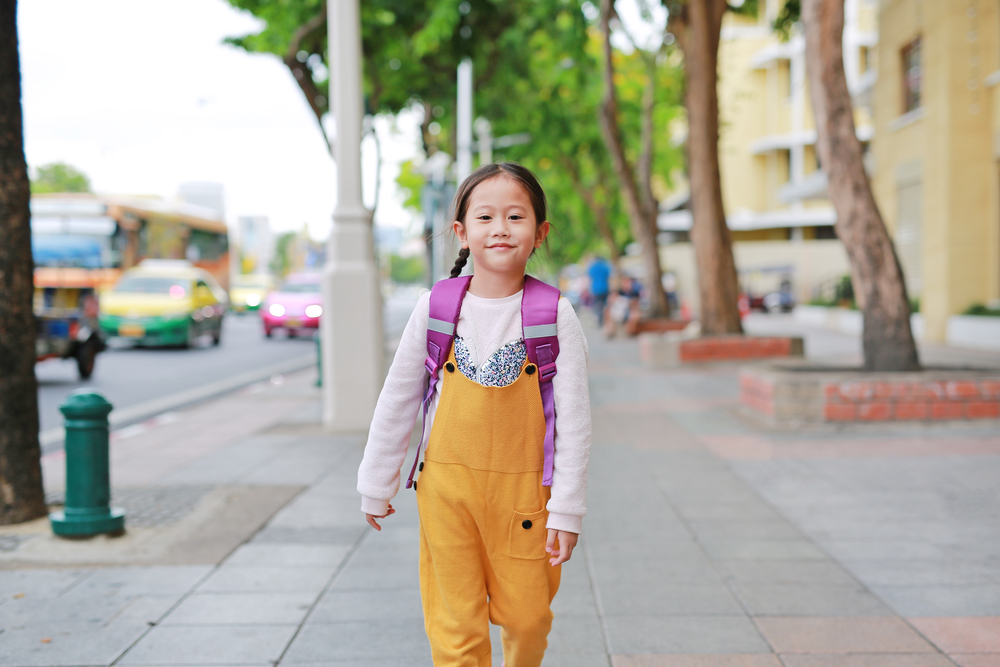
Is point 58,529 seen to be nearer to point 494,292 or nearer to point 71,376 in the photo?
point 494,292

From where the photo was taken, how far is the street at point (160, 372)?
11163 mm

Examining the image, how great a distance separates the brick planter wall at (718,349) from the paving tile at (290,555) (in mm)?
9976

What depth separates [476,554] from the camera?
8.16 feet

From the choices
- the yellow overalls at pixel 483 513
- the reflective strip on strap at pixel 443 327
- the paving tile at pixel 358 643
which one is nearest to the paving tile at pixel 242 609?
the paving tile at pixel 358 643

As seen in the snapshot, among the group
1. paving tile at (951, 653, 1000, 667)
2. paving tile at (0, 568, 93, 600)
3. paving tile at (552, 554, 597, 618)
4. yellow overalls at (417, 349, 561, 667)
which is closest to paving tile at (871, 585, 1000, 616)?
paving tile at (951, 653, 1000, 667)

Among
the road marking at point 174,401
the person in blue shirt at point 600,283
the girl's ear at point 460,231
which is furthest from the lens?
the person in blue shirt at point 600,283

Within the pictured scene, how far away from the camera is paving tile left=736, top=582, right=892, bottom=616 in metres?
3.75

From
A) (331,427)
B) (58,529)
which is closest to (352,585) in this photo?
(58,529)

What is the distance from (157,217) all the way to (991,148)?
2101cm

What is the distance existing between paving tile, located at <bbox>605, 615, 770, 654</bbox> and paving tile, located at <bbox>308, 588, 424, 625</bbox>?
806 millimetres

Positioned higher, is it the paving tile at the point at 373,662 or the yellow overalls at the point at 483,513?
the yellow overalls at the point at 483,513

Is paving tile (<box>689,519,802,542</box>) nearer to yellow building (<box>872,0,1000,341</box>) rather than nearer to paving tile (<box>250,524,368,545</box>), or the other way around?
paving tile (<box>250,524,368,545</box>)

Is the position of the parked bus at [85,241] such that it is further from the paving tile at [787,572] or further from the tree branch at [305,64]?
the paving tile at [787,572]

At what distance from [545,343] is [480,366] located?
179 mm
